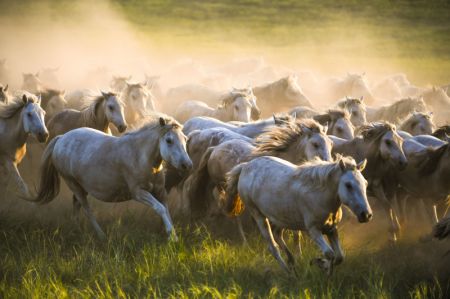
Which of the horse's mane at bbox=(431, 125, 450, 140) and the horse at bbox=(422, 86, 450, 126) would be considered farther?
the horse at bbox=(422, 86, 450, 126)

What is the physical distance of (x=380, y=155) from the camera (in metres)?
8.65

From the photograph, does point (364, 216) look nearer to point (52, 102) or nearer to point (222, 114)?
point (222, 114)

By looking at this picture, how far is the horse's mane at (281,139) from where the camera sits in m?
7.87

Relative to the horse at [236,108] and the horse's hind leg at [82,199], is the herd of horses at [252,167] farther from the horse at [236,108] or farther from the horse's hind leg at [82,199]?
the horse at [236,108]

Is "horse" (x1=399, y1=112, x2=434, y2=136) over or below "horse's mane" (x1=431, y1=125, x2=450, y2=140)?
below

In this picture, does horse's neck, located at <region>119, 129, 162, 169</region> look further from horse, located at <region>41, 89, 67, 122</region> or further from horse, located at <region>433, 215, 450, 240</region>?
horse, located at <region>41, 89, 67, 122</region>

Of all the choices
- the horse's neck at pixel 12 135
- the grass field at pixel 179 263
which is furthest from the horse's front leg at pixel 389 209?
the horse's neck at pixel 12 135

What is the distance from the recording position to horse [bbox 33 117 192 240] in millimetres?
7629

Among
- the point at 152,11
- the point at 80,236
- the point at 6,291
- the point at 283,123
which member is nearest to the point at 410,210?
the point at 283,123

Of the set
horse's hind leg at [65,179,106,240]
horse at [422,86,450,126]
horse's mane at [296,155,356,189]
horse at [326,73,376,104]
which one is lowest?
horse at [326,73,376,104]

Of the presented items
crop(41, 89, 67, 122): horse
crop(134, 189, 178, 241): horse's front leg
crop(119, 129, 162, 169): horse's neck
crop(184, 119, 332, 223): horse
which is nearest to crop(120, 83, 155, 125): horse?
crop(41, 89, 67, 122): horse

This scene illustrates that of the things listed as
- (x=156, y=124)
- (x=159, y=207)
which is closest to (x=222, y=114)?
(x=156, y=124)

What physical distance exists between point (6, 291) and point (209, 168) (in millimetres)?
3096

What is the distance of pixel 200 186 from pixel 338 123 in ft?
8.06
